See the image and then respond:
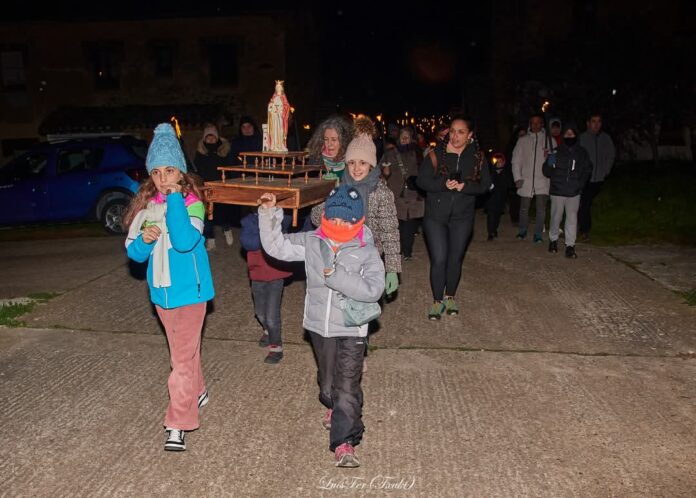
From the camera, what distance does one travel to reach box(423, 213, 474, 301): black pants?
22.0ft

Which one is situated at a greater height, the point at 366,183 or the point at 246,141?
the point at 246,141

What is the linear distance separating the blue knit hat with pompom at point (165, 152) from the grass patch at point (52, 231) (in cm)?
997

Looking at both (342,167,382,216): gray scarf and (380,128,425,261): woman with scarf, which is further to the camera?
(380,128,425,261): woman with scarf

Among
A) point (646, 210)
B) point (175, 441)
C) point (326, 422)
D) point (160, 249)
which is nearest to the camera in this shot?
point (160, 249)

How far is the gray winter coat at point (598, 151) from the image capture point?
1090cm

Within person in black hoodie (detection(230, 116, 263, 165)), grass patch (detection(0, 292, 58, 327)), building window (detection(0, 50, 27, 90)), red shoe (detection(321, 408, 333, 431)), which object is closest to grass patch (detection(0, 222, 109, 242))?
grass patch (detection(0, 292, 58, 327))

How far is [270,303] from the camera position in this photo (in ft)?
18.6

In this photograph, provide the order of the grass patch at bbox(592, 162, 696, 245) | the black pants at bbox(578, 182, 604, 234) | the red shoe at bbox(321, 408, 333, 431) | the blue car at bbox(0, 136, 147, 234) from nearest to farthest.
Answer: the red shoe at bbox(321, 408, 333, 431), the black pants at bbox(578, 182, 604, 234), the grass patch at bbox(592, 162, 696, 245), the blue car at bbox(0, 136, 147, 234)

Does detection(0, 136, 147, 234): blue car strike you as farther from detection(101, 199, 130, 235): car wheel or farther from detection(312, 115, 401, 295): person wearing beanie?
detection(312, 115, 401, 295): person wearing beanie

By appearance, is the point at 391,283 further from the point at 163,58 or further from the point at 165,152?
the point at 163,58

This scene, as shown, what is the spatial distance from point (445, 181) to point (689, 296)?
10.9ft

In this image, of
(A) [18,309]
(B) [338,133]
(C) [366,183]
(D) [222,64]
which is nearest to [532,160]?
(B) [338,133]

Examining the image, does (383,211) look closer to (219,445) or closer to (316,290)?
(316,290)

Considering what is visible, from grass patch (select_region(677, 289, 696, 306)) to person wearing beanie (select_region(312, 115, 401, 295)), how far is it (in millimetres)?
4145
